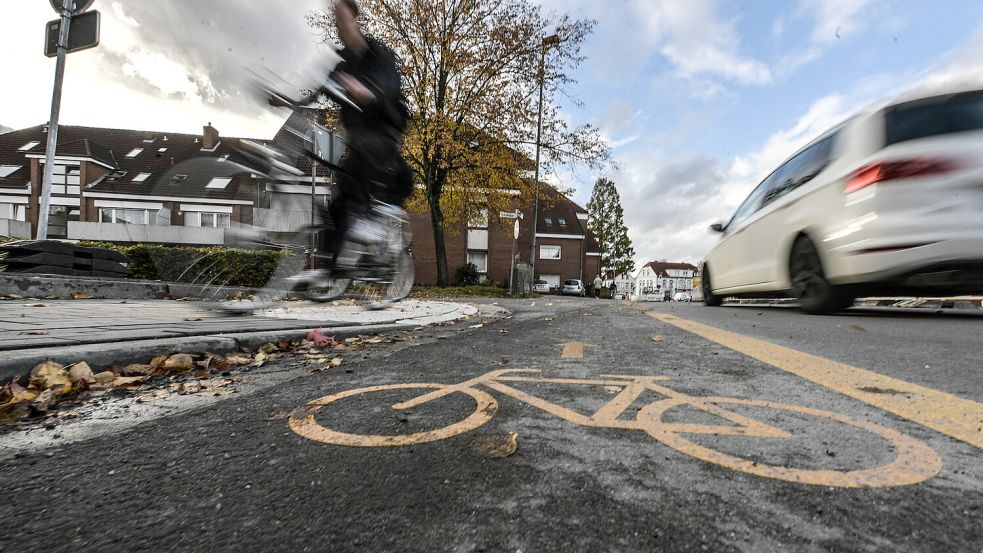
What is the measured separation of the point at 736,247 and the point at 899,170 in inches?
120

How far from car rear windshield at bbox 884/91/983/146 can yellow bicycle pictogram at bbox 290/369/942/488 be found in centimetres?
381

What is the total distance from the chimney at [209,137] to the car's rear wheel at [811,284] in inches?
1703

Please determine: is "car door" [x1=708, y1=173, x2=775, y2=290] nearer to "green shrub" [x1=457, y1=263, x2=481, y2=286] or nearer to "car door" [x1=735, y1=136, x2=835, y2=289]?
"car door" [x1=735, y1=136, x2=835, y2=289]

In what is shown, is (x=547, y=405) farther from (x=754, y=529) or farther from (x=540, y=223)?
(x=540, y=223)

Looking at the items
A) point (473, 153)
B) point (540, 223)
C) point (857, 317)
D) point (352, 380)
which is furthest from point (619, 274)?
point (352, 380)

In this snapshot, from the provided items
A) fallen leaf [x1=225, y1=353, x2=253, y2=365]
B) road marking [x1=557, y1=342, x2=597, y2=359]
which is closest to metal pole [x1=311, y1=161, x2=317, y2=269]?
fallen leaf [x1=225, y1=353, x2=253, y2=365]

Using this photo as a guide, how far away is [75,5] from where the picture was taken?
27.7ft

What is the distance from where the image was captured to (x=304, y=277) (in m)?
4.47

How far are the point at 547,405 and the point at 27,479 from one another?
1.55 meters

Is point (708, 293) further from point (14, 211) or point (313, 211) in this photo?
point (14, 211)

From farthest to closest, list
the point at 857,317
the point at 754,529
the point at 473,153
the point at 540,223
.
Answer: the point at 540,223
the point at 473,153
the point at 857,317
the point at 754,529

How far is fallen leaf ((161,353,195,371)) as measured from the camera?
2.51 m

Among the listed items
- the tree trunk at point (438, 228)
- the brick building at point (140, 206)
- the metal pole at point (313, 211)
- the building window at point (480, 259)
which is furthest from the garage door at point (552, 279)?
the metal pole at point (313, 211)

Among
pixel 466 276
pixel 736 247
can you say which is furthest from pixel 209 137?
pixel 736 247
